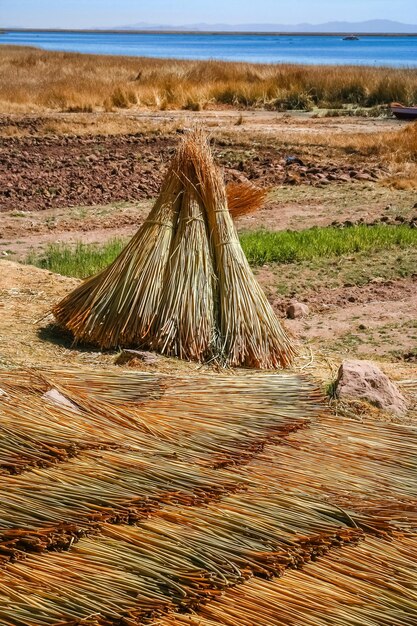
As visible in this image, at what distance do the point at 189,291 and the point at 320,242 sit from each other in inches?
142

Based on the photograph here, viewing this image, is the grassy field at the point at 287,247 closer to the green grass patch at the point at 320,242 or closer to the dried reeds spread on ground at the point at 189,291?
the green grass patch at the point at 320,242

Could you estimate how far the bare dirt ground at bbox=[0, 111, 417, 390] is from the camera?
6.22m

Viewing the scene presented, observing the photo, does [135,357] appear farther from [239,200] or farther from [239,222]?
[239,222]

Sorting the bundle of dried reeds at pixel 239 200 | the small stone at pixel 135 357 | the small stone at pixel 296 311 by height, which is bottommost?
the small stone at pixel 296 311

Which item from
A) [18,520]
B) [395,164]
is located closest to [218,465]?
[18,520]

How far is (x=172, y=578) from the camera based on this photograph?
291cm

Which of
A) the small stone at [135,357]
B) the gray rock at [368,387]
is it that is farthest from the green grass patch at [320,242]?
the gray rock at [368,387]

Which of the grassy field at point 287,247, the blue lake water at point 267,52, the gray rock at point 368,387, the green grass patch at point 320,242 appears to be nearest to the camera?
the gray rock at point 368,387

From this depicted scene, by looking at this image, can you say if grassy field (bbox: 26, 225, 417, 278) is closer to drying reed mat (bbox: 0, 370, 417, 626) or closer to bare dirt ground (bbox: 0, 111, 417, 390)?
bare dirt ground (bbox: 0, 111, 417, 390)

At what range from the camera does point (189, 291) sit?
17.9 feet

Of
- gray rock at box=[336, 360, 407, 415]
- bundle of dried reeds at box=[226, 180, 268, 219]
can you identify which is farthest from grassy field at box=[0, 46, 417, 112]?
gray rock at box=[336, 360, 407, 415]

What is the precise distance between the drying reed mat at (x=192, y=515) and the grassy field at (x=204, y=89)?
1910cm

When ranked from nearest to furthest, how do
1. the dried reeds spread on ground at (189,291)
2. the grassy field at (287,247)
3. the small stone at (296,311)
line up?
1. the dried reeds spread on ground at (189,291)
2. the small stone at (296,311)
3. the grassy field at (287,247)

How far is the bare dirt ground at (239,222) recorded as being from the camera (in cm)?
622
